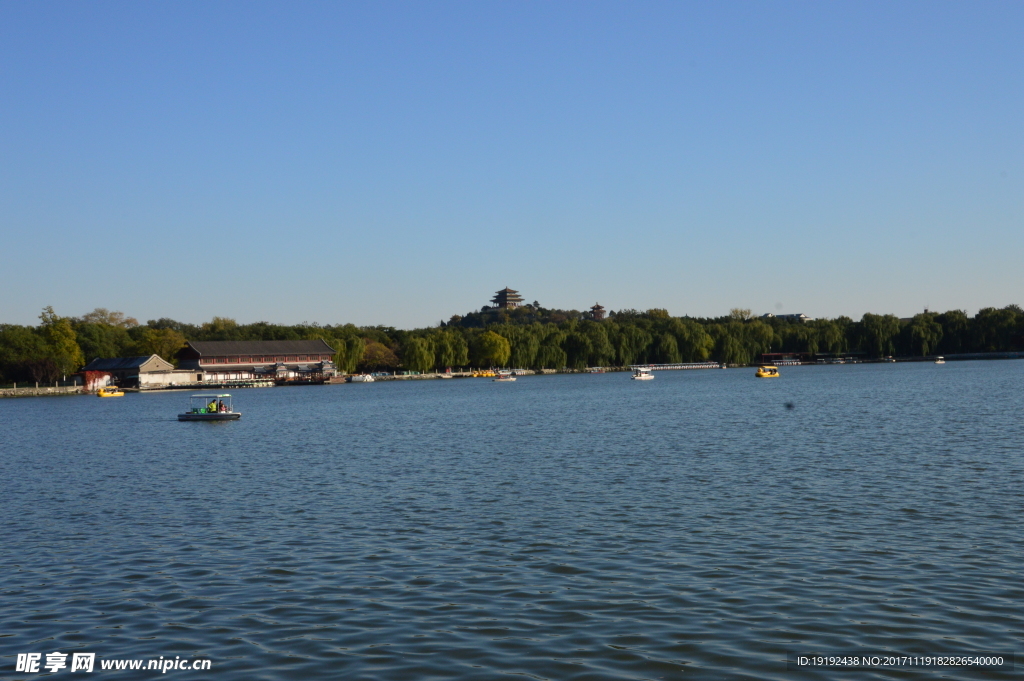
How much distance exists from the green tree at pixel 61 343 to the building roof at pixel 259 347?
15.2 meters

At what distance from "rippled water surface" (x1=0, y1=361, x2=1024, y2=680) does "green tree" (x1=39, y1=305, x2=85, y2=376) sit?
91.2 metres

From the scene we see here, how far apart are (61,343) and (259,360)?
2586 centimetres

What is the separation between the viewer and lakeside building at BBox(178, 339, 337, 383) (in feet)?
405

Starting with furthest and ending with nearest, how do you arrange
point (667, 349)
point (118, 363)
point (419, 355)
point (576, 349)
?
point (667, 349)
point (576, 349)
point (419, 355)
point (118, 363)

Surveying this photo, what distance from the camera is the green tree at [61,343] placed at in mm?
110500

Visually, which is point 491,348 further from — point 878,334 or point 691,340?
point 878,334

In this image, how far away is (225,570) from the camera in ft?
41.9

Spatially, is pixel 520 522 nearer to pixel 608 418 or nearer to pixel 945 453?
pixel 945 453

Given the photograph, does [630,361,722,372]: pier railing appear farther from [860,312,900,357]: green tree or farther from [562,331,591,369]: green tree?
[860,312,900,357]: green tree

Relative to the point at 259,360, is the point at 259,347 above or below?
above

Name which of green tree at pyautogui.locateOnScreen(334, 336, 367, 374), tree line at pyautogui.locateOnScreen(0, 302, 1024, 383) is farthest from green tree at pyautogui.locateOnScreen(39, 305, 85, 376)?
green tree at pyautogui.locateOnScreen(334, 336, 367, 374)

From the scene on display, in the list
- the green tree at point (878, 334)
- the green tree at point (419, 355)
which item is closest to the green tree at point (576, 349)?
the green tree at point (419, 355)

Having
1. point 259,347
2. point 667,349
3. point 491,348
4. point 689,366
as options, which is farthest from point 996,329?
point 259,347

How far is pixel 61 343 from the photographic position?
112062mm
